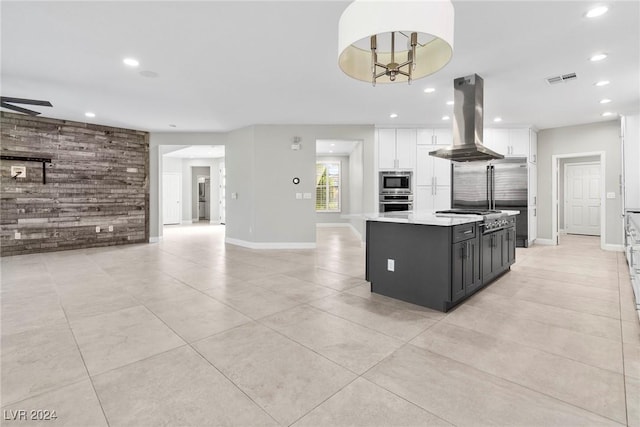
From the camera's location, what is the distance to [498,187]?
256 inches

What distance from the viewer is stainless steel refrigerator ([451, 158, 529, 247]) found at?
6.41m

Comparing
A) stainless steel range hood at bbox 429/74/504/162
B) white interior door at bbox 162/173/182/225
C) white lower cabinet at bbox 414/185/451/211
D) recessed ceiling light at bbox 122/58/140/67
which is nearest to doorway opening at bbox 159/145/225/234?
white interior door at bbox 162/173/182/225

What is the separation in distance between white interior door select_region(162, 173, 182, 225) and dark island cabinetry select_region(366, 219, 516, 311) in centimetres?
1035

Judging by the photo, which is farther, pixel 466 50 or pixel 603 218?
pixel 603 218

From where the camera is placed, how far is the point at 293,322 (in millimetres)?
2656

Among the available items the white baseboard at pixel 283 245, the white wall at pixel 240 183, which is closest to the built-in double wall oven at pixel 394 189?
the white baseboard at pixel 283 245

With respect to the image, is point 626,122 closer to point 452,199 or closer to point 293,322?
point 452,199

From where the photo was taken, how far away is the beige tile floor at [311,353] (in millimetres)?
1571

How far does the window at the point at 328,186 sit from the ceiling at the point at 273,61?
513 cm

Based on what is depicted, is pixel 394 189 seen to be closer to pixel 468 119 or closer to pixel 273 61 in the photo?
pixel 468 119

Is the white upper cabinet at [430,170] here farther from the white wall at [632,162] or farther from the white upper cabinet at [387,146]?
the white wall at [632,162]

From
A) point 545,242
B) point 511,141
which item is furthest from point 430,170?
point 545,242

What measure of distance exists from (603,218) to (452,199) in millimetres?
3011

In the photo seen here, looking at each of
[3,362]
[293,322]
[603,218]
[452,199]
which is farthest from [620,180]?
[3,362]
